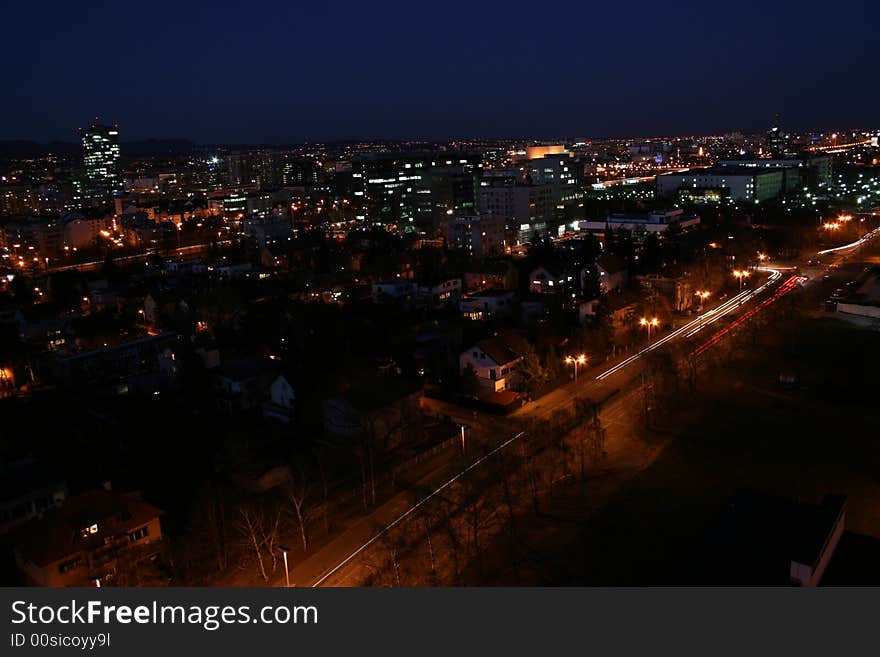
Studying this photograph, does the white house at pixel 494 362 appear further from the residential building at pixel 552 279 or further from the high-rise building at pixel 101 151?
the high-rise building at pixel 101 151

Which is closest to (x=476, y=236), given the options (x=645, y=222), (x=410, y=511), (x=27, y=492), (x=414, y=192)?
(x=645, y=222)

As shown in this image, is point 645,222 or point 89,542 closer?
point 89,542

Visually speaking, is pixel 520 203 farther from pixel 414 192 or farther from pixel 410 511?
pixel 410 511

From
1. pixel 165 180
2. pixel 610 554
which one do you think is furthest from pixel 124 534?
pixel 165 180

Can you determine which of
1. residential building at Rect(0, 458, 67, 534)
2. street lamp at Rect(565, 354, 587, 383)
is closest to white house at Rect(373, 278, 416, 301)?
street lamp at Rect(565, 354, 587, 383)

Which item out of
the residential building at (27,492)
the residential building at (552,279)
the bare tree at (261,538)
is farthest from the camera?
the residential building at (552,279)

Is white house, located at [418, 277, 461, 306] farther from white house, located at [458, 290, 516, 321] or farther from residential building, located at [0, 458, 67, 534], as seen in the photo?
residential building, located at [0, 458, 67, 534]

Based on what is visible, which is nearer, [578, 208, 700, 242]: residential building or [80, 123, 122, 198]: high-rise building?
[578, 208, 700, 242]: residential building

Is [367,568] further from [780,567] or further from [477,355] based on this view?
Answer: [477,355]

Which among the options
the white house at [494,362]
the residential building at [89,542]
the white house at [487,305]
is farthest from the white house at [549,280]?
the residential building at [89,542]
